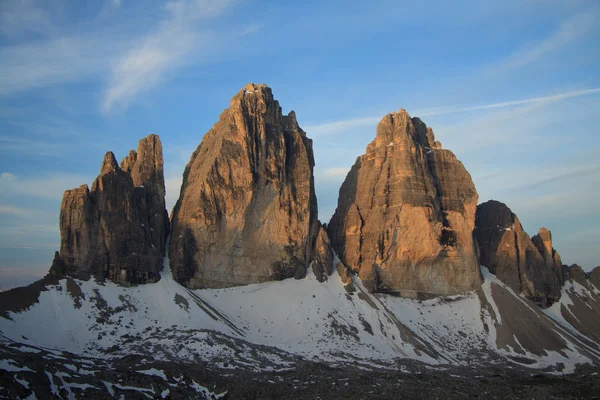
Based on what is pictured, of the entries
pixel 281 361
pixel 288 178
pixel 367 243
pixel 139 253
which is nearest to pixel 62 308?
pixel 139 253

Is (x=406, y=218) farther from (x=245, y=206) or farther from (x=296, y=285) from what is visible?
(x=245, y=206)

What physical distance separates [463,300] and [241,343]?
40067 mm

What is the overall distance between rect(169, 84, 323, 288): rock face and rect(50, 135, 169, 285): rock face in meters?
4.01

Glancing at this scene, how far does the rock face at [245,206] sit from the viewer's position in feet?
274

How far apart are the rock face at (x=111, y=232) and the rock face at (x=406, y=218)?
30.8 m

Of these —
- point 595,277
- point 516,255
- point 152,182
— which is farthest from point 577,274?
point 152,182

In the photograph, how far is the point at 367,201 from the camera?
9962 cm

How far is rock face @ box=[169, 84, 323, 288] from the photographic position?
83.4 metres

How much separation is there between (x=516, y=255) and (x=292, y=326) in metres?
45.4

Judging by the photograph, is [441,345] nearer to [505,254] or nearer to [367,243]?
[367,243]

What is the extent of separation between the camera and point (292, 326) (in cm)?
7625

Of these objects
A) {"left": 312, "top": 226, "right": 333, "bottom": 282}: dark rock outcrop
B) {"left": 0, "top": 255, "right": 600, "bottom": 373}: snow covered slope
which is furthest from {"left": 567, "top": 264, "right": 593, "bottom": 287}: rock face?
{"left": 312, "top": 226, "right": 333, "bottom": 282}: dark rock outcrop

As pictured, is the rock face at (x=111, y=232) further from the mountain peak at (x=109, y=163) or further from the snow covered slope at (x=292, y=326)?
the snow covered slope at (x=292, y=326)

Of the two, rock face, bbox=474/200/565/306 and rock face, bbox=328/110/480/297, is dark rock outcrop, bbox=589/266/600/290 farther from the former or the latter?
rock face, bbox=328/110/480/297
